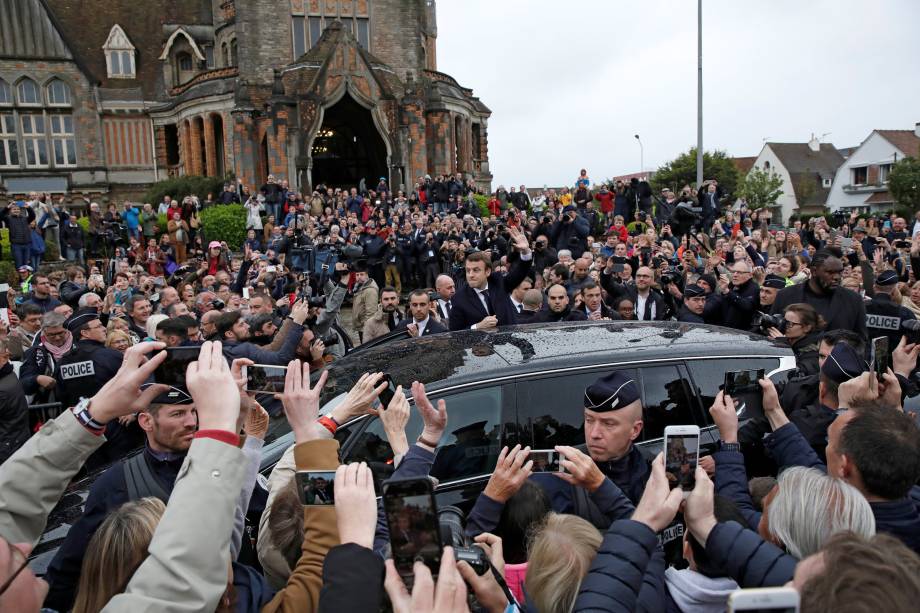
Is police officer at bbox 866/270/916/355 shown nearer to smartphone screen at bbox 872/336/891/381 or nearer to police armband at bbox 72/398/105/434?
smartphone screen at bbox 872/336/891/381

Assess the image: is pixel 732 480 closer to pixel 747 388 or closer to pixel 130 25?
pixel 747 388

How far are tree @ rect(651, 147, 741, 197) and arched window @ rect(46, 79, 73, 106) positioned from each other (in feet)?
133

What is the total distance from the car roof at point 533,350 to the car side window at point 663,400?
4.4 inches

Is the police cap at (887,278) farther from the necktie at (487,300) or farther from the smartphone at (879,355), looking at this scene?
the necktie at (487,300)

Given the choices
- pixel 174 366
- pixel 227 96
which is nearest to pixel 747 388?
pixel 174 366

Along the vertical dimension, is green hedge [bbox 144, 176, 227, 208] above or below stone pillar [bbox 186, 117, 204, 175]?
below

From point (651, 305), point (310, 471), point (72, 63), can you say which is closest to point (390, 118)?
point (72, 63)

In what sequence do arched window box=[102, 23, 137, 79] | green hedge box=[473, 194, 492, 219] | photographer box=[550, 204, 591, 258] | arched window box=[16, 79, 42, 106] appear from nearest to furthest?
1. photographer box=[550, 204, 591, 258]
2. green hedge box=[473, 194, 492, 219]
3. arched window box=[16, 79, 42, 106]
4. arched window box=[102, 23, 137, 79]

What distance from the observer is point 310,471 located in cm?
214

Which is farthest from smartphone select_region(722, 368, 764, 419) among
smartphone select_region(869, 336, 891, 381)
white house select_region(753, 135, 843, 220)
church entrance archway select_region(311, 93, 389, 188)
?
white house select_region(753, 135, 843, 220)

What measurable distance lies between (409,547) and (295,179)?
1129 inches

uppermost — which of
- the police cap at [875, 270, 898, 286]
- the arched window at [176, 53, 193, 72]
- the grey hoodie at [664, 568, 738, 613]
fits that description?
the arched window at [176, 53, 193, 72]

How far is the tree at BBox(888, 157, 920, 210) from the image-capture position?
4541 cm

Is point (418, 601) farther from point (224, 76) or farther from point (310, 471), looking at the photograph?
point (224, 76)
